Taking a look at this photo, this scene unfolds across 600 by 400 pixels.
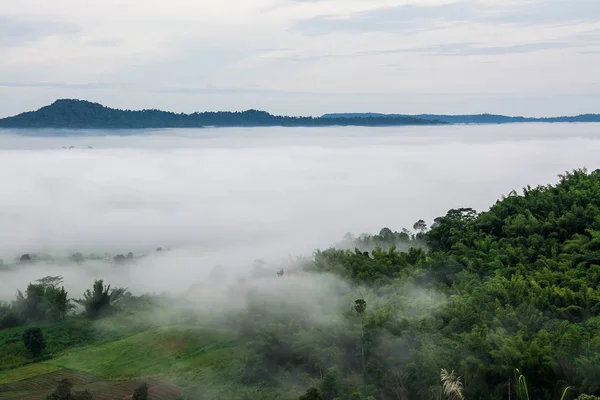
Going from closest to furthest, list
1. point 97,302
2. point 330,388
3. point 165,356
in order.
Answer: point 330,388
point 165,356
point 97,302

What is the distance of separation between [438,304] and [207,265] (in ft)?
278

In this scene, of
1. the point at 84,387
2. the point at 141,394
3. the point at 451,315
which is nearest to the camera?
the point at 141,394

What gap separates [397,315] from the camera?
33781 mm

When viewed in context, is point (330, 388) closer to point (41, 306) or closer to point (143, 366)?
point (143, 366)

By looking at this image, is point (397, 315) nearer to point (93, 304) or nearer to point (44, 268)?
point (93, 304)

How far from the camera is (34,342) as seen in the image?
155 ft

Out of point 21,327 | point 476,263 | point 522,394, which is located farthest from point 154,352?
point 522,394

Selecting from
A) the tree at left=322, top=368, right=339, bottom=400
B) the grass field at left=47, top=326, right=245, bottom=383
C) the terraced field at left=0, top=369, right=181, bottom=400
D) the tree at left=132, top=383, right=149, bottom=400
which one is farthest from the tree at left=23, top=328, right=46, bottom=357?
the tree at left=322, top=368, right=339, bottom=400

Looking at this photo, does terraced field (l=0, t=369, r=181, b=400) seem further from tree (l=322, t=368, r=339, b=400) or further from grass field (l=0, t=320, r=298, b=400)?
tree (l=322, t=368, r=339, b=400)

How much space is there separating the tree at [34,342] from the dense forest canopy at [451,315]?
14282mm

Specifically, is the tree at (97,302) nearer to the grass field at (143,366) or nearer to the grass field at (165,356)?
the grass field at (143,366)

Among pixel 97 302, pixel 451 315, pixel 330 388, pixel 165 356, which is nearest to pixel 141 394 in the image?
pixel 330 388

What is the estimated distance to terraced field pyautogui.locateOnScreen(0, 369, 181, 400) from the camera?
34.1 metres

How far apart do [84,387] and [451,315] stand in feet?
73.0
